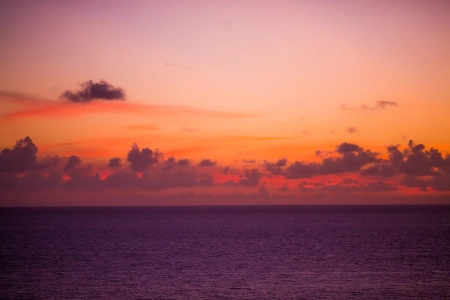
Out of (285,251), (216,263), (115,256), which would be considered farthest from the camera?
(285,251)

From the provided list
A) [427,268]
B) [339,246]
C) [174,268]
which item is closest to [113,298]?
[174,268]

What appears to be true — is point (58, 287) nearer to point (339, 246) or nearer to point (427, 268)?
point (427, 268)

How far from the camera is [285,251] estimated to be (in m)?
84.8

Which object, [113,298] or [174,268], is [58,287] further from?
[174,268]

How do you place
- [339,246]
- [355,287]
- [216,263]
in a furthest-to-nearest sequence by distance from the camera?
1. [339,246]
2. [216,263]
3. [355,287]

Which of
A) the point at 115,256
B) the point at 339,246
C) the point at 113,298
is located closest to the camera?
the point at 113,298

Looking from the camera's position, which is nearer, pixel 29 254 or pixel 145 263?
pixel 145 263

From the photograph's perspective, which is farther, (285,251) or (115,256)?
(285,251)

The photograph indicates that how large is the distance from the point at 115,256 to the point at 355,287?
41646mm

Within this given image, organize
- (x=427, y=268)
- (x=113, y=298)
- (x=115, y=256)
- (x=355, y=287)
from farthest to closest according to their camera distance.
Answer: (x=115, y=256) → (x=427, y=268) → (x=355, y=287) → (x=113, y=298)

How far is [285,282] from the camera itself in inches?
2154

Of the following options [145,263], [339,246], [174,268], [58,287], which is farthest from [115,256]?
[339,246]

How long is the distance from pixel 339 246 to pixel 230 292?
4822 cm

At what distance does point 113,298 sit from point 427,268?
39675 millimetres
